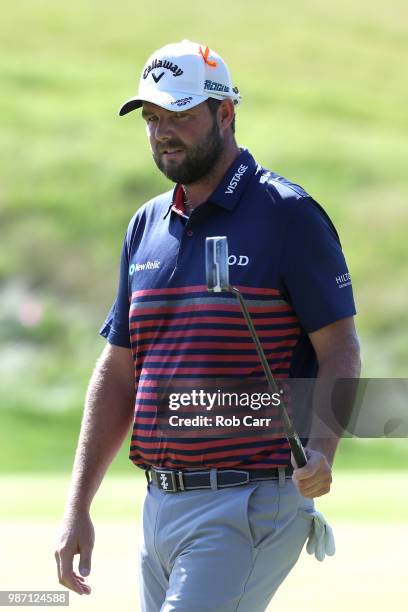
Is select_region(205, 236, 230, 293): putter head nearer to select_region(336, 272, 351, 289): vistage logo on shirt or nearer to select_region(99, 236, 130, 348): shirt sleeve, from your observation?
select_region(336, 272, 351, 289): vistage logo on shirt

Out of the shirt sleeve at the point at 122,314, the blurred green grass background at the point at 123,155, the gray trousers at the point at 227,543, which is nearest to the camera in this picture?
the gray trousers at the point at 227,543

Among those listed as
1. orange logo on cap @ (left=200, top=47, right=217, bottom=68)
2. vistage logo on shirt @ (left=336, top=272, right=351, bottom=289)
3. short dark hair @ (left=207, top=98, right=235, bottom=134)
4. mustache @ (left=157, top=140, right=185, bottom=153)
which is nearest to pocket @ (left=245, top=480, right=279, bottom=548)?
vistage logo on shirt @ (left=336, top=272, right=351, bottom=289)

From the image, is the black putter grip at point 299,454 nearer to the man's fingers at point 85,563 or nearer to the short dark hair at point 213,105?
the man's fingers at point 85,563

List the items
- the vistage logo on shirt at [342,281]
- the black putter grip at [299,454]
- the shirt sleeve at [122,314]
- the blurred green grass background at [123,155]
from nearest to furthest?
the black putter grip at [299,454], the vistage logo on shirt at [342,281], the shirt sleeve at [122,314], the blurred green grass background at [123,155]

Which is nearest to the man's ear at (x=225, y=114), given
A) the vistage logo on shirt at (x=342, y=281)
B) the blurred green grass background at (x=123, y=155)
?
the vistage logo on shirt at (x=342, y=281)

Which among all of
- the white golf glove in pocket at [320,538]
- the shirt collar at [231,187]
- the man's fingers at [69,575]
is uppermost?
the shirt collar at [231,187]

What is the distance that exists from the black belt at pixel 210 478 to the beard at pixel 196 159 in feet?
3.02

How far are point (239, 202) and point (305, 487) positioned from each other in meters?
1.01

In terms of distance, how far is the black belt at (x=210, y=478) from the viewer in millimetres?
4352

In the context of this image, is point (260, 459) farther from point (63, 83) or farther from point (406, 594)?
point (63, 83)

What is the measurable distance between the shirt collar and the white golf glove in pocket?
0.99m

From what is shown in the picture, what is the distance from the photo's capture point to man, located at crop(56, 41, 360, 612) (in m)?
4.34

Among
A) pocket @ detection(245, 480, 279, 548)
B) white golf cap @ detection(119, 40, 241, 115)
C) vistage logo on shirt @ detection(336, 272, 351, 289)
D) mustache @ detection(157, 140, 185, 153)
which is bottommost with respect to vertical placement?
pocket @ detection(245, 480, 279, 548)

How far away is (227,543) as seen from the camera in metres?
4.31
